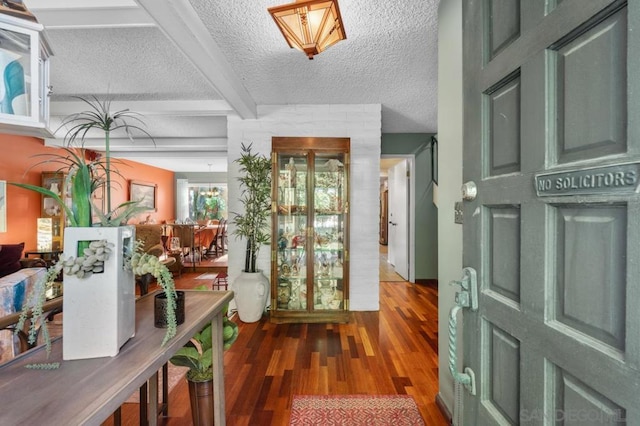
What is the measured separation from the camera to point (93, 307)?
912mm

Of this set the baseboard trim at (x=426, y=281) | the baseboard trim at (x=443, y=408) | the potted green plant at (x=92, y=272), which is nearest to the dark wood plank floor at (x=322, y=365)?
the baseboard trim at (x=443, y=408)

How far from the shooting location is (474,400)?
33.2 inches

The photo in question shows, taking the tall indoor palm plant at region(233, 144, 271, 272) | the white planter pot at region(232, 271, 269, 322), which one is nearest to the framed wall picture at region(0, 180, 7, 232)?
the tall indoor palm plant at region(233, 144, 271, 272)

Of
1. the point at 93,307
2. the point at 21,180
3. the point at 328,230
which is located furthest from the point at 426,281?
the point at 21,180

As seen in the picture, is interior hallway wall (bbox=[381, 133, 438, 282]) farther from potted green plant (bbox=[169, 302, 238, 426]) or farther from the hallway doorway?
potted green plant (bbox=[169, 302, 238, 426])

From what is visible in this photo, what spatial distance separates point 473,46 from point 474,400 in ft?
3.30

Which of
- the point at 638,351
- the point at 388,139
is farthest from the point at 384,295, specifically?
the point at 638,351

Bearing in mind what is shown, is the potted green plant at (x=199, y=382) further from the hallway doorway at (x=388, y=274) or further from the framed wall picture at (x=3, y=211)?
the framed wall picture at (x=3, y=211)

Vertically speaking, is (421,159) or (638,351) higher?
(421,159)

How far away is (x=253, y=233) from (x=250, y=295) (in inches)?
27.5

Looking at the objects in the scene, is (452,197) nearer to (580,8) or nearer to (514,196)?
(514,196)

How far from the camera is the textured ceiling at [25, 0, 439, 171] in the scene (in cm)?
200

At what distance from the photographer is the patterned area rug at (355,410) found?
6.02 ft

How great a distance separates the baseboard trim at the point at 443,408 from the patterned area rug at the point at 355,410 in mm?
153
